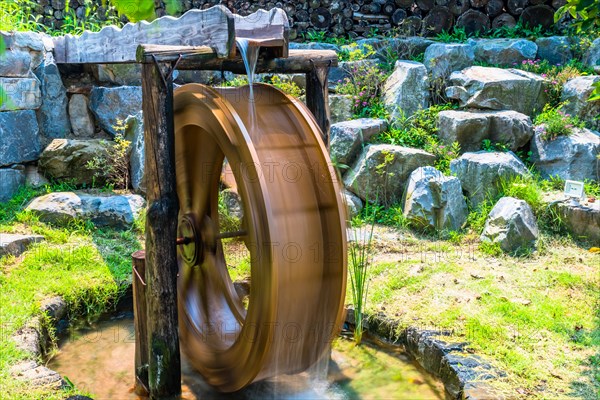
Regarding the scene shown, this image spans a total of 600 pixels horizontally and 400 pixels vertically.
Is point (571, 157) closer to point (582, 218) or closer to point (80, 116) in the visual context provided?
point (582, 218)

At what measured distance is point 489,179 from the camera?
604 centimetres

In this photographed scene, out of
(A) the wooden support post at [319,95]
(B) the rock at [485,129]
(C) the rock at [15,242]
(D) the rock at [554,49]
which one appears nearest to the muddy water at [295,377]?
(C) the rock at [15,242]

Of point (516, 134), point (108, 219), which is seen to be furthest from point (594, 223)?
point (108, 219)

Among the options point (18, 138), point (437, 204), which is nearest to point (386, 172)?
point (437, 204)

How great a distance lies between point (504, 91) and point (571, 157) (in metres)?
1.06

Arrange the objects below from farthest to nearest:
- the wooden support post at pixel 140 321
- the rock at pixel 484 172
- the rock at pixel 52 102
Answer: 1. the rock at pixel 52 102
2. the rock at pixel 484 172
3. the wooden support post at pixel 140 321

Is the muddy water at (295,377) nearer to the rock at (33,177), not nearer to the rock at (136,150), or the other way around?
the rock at (136,150)

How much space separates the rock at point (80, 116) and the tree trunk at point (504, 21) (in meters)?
5.41

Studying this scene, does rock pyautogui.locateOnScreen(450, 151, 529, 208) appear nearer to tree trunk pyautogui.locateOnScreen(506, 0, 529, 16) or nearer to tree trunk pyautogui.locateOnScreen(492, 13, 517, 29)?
tree trunk pyautogui.locateOnScreen(492, 13, 517, 29)

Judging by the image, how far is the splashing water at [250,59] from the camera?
10.9 ft

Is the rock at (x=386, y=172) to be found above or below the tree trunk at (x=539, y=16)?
below

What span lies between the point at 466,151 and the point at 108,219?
3741 mm

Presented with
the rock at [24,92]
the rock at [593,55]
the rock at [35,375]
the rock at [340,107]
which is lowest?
the rock at [35,375]

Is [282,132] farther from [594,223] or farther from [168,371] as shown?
[594,223]
